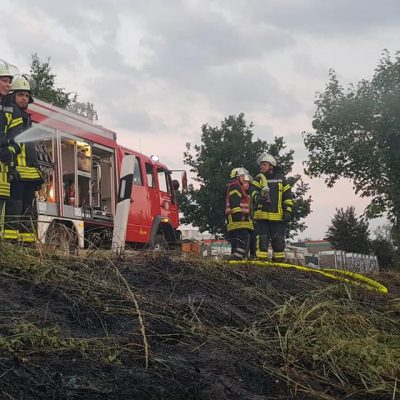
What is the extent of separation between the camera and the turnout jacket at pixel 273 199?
787 cm

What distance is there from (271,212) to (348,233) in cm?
2465

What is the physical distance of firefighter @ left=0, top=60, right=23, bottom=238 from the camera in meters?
4.81

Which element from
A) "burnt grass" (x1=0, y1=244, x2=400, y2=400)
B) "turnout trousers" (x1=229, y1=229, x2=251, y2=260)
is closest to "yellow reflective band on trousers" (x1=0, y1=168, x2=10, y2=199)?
"burnt grass" (x1=0, y1=244, x2=400, y2=400)

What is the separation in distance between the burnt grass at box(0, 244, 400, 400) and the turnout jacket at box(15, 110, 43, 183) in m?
1.83

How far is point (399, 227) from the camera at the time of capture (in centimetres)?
1977

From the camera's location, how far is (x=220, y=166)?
1013 inches

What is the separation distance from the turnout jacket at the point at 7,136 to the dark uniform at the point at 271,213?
392 centimetres

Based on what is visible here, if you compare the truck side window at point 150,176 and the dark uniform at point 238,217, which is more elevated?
the truck side window at point 150,176

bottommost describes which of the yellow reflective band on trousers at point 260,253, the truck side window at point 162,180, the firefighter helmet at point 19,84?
the yellow reflective band on trousers at point 260,253

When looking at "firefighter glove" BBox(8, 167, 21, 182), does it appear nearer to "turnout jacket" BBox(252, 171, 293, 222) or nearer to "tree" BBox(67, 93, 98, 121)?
"turnout jacket" BBox(252, 171, 293, 222)

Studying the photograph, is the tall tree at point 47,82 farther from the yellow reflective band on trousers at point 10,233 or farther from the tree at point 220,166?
the yellow reflective band on trousers at point 10,233

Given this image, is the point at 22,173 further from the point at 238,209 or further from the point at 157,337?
the point at 238,209

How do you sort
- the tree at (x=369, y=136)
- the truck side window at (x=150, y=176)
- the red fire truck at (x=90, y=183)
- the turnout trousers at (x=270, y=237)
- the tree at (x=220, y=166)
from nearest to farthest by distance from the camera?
the turnout trousers at (x=270, y=237)
the red fire truck at (x=90, y=183)
the truck side window at (x=150, y=176)
the tree at (x=369, y=136)
the tree at (x=220, y=166)

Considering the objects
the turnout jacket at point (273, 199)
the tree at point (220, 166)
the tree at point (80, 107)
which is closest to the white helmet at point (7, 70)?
the turnout jacket at point (273, 199)
